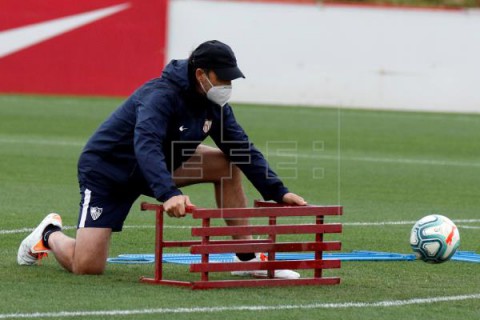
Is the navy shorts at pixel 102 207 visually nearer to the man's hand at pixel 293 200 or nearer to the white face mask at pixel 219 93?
the white face mask at pixel 219 93

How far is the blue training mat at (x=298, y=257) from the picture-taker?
29.6 ft

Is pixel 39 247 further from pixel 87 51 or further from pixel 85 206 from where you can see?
pixel 87 51

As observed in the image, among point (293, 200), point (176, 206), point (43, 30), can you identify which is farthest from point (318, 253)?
point (43, 30)

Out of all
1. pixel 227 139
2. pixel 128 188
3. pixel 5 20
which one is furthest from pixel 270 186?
pixel 5 20

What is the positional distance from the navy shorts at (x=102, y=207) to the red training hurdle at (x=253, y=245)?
0.50 metres

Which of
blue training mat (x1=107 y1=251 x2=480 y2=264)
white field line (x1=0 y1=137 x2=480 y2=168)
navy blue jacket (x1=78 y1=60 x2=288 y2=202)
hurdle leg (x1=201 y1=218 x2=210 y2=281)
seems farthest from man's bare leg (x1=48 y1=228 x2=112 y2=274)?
white field line (x1=0 y1=137 x2=480 y2=168)

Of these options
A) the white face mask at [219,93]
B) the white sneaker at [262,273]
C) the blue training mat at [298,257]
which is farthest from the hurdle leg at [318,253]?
the white face mask at [219,93]

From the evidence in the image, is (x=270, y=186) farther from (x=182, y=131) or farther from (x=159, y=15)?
(x=159, y=15)

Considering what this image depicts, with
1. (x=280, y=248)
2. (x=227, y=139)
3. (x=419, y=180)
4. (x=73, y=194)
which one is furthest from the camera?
(x=419, y=180)

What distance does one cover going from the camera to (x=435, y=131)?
23406 millimetres

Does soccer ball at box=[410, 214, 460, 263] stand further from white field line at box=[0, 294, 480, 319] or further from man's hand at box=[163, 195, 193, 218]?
man's hand at box=[163, 195, 193, 218]

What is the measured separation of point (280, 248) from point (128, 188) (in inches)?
45.5

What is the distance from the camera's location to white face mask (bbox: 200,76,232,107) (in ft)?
26.6

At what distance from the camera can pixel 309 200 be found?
13.5 metres
